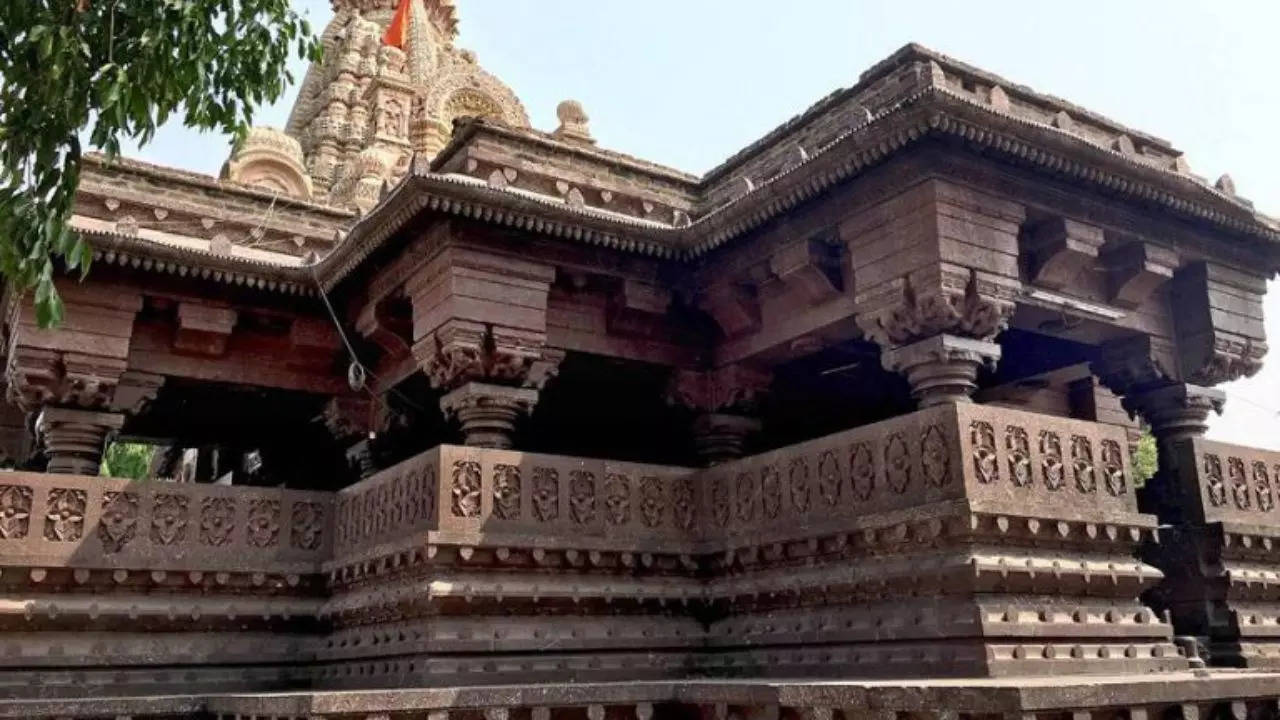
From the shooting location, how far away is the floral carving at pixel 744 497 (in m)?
10.2

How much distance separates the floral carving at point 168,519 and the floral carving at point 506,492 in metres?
3.11

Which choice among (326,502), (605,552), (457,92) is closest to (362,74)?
(457,92)

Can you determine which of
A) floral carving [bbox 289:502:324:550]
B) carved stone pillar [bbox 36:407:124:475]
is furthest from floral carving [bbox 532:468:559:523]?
carved stone pillar [bbox 36:407:124:475]

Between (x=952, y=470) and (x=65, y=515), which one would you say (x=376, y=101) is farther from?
(x=952, y=470)

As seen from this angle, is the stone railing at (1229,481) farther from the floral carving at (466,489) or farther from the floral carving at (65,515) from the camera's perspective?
the floral carving at (65,515)

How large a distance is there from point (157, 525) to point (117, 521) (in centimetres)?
34

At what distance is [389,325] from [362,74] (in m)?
22.6

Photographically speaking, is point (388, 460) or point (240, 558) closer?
point (240, 558)

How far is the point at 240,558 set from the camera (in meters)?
10.7

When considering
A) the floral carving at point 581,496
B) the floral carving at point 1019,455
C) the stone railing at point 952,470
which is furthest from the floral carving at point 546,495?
the floral carving at point 1019,455

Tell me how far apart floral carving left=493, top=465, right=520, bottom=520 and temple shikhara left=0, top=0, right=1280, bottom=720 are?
0.03 m

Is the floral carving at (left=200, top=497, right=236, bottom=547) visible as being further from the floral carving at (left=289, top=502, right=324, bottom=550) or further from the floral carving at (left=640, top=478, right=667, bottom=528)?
the floral carving at (left=640, top=478, right=667, bottom=528)

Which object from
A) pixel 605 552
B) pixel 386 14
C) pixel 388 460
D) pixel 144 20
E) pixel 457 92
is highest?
pixel 386 14

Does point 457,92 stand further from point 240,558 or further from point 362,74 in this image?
point 240,558
